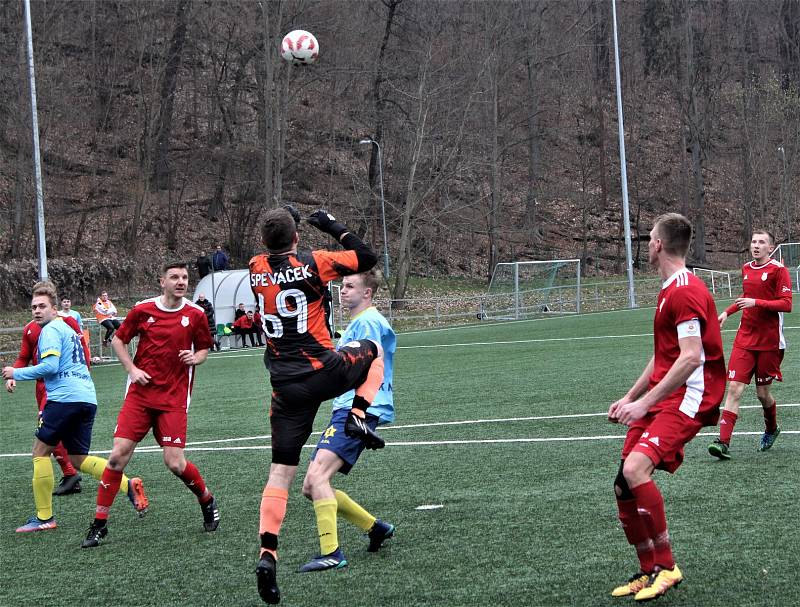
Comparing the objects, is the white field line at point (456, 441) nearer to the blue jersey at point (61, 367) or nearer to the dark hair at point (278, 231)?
the blue jersey at point (61, 367)

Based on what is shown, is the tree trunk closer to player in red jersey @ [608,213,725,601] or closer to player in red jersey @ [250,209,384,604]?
player in red jersey @ [250,209,384,604]

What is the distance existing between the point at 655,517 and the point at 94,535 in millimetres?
3841

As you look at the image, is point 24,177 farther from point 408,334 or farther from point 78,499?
point 78,499

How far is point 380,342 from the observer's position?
594 centimetres

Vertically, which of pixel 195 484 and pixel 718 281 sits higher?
pixel 195 484

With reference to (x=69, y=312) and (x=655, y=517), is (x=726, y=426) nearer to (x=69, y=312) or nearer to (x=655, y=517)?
(x=655, y=517)

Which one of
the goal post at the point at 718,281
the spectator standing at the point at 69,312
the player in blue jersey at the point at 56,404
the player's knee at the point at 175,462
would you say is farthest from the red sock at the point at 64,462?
the goal post at the point at 718,281

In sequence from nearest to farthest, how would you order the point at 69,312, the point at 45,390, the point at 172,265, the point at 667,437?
1. the point at 667,437
2. the point at 172,265
3. the point at 45,390
4. the point at 69,312

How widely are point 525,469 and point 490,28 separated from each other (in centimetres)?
3937

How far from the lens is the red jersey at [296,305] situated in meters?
5.15

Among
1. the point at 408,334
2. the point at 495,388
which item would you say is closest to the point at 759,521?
the point at 495,388

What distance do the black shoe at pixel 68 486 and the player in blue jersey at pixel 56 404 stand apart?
3.38 feet

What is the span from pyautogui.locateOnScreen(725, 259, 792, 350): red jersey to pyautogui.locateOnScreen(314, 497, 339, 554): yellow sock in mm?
4710

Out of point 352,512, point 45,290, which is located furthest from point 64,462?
point 352,512
